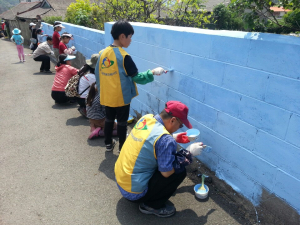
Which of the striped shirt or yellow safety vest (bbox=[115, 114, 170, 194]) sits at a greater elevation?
yellow safety vest (bbox=[115, 114, 170, 194])

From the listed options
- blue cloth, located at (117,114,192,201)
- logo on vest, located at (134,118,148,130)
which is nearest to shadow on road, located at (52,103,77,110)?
logo on vest, located at (134,118,148,130)

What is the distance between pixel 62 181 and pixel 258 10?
2929 millimetres

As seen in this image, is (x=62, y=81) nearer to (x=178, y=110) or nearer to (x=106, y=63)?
(x=106, y=63)

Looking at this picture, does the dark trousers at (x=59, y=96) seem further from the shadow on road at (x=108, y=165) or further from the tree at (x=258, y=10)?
the tree at (x=258, y=10)

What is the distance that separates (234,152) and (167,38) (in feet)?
5.57

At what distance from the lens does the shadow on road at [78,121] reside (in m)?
4.85

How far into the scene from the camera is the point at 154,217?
2.61 metres

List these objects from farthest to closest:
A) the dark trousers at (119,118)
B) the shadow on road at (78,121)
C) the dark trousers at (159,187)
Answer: the shadow on road at (78,121), the dark trousers at (119,118), the dark trousers at (159,187)

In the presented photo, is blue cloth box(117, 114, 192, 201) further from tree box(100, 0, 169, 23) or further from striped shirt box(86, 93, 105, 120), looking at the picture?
tree box(100, 0, 169, 23)

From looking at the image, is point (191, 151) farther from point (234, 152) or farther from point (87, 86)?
point (87, 86)

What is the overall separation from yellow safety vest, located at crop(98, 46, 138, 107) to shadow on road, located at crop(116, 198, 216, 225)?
135 centimetres

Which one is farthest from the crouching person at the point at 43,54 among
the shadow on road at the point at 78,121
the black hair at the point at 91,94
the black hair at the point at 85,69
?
the black hair at the point at 91,94

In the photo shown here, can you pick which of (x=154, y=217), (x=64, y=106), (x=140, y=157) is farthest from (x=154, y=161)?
(x=64, y=106)

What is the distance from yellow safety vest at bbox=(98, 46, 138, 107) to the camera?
3199 mm
